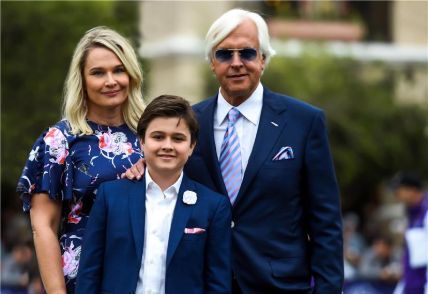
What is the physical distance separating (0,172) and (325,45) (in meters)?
10.7

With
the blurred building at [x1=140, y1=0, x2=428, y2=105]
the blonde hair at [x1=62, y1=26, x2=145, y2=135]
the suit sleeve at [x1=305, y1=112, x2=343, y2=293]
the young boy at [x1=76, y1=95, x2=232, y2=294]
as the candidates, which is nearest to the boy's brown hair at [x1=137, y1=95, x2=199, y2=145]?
the young boy at [x1=76, y1=95, x2=232, y2=294]

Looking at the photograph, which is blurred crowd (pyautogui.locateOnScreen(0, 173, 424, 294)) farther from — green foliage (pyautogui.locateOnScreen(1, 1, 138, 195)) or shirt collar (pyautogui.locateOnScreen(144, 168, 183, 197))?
shirt collar (pyautogui.locateOnScreen(144, 168, 183, 197))

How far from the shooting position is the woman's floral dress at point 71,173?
5750 mm

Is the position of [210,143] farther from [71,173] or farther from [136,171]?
[71,173]

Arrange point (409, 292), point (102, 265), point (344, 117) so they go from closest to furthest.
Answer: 1. point (102, 265)
2. point (409, 292)
3. point (344, 117)

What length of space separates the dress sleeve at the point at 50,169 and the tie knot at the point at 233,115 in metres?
0.86

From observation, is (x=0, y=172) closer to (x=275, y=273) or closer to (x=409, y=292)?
(x=409, y=292)

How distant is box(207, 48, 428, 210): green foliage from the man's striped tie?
17.1 metres

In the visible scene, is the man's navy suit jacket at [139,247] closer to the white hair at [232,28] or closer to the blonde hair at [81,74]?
A: the blonde hair at [81,74]

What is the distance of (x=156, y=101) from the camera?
17.6 ft

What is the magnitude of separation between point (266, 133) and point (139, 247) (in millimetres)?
1068

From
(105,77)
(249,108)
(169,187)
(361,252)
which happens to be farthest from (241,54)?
(361,252)

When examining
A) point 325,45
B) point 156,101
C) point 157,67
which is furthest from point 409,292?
point 157,67

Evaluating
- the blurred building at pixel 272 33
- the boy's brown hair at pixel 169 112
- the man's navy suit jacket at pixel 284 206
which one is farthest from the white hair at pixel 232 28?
the blurred building at pixel 272 33
